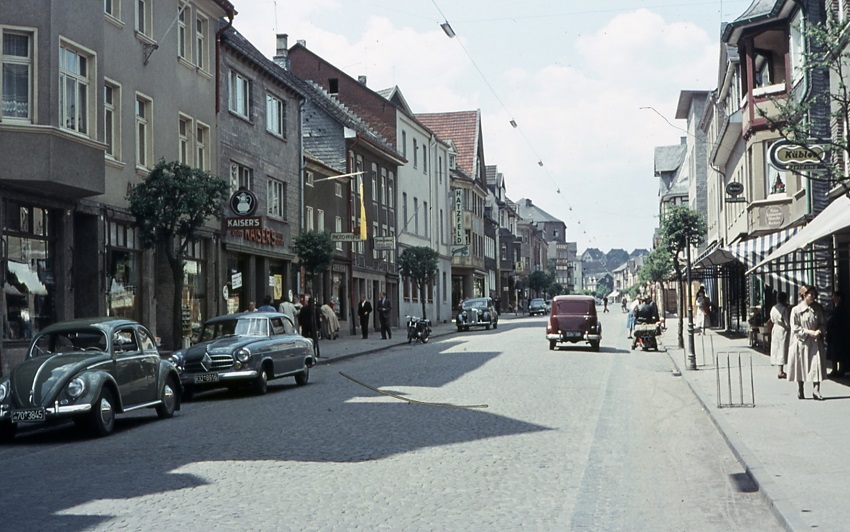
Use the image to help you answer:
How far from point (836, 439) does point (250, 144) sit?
83.3ft

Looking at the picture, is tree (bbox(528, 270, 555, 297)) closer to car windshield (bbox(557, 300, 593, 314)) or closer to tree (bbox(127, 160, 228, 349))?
car windshield (bbox(557, 300, 593, 314))

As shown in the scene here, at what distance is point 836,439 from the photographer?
10992 millimetres

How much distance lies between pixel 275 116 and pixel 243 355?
66.5 feet

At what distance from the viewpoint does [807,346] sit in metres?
15.1

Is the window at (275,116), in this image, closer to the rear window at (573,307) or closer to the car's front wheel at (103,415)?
the rear window at (573,307)

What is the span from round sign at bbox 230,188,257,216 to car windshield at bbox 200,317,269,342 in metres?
10.2

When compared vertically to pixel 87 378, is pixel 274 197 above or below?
above

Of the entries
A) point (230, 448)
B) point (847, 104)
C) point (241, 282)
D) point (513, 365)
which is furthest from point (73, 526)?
point (241, 282)

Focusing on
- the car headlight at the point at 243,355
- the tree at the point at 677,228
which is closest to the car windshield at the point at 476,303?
the tree at the point at 677,228

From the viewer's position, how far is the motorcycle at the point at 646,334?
104ft

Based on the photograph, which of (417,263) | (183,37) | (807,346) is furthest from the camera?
(417,263)

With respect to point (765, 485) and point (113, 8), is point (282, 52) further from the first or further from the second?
point (765, 485)

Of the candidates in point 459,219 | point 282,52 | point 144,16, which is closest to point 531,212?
point 459,219

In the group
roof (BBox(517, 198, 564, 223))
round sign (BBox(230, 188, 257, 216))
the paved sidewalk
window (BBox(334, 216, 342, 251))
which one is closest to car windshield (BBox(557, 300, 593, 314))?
round sign (BBox(230, 188, 257, 216))
